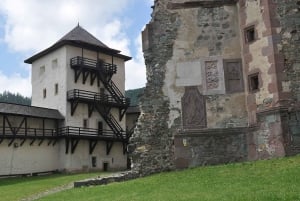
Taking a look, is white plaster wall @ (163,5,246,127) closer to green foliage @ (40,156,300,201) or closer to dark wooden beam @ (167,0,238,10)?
dark wooden beam @ (167,0,238,10)

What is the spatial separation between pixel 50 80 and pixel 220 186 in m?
31.5

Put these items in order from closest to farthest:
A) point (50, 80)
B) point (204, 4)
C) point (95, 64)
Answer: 1. point (204, 4)
2. point (95, 64)
3. point (50, 80)

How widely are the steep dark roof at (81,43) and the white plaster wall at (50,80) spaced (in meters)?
0.45

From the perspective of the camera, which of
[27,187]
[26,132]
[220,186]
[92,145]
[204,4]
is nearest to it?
[220,186]

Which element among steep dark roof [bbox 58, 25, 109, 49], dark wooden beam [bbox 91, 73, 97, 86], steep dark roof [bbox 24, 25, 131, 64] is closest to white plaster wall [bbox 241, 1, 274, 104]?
steep dark roof [bbox 24, 25, 131, 64]

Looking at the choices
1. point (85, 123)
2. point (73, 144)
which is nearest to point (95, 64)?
point (85, 123)

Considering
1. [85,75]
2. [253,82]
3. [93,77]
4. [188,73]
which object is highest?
[85,75]

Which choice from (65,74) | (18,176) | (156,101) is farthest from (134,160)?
(65,74)

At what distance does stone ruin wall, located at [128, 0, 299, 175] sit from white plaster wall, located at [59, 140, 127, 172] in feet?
66.5

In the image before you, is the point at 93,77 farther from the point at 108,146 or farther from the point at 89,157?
the point at 89,157

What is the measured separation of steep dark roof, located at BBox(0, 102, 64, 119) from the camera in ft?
111

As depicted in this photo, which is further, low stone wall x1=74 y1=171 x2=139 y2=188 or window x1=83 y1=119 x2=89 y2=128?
window x1=83 y1=119 x2=89 y2=128

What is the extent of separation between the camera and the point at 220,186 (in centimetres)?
1167

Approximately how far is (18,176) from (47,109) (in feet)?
20.5
